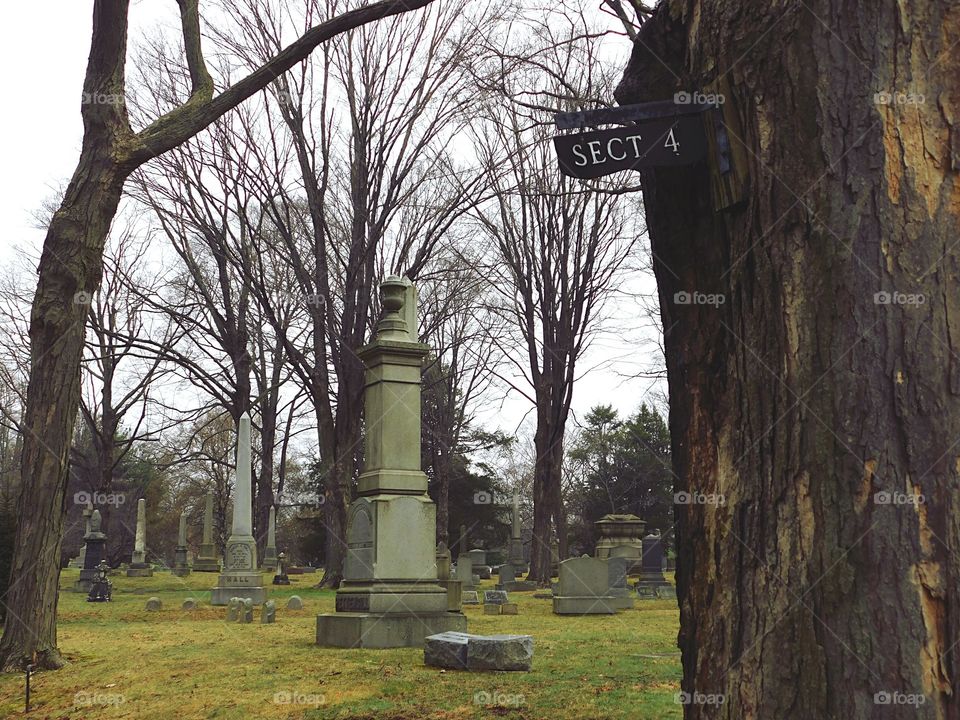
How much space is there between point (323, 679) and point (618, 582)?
10.6 m

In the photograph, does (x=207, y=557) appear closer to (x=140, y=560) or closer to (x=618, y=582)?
(x=140, y=560)

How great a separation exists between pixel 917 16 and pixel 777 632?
1.76m

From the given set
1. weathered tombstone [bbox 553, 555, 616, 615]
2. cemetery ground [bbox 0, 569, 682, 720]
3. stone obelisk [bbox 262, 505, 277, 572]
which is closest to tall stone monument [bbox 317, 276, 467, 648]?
cemetery ground [bbox 0, 569, 682, 720]

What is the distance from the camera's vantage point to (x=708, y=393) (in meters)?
2.84

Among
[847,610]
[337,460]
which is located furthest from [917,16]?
[337,460]

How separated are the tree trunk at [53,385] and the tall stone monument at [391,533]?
3067 mm

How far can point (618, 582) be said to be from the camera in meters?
17.2

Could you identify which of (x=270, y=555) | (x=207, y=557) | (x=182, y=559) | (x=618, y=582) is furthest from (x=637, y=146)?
(x=182, y=559)

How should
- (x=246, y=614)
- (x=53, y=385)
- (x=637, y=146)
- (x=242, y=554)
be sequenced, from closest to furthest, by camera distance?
(x=637, y=146) → (x=53, y=385) → (x=246, y=614) → (x=242, y=554)

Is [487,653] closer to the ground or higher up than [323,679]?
higher up

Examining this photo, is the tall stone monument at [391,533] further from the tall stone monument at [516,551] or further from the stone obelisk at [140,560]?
the stone obelisk at [140,560]

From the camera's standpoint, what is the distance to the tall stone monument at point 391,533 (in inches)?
399

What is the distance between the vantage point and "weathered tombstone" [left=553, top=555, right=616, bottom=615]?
16016 millimetres

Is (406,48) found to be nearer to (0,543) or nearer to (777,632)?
(0,543)
